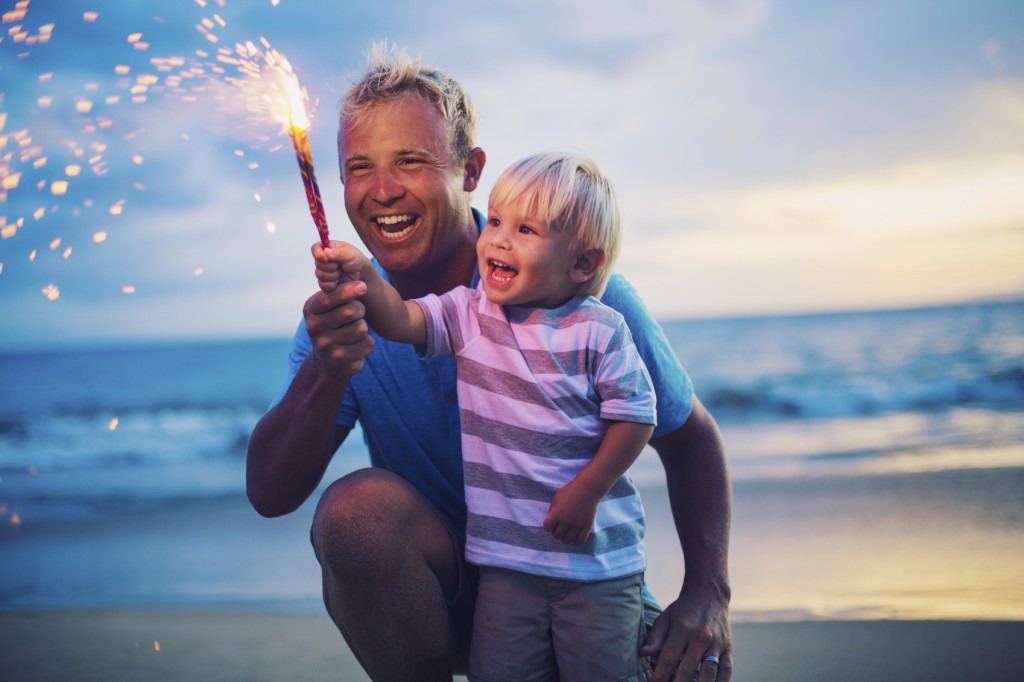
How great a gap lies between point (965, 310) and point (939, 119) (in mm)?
9842

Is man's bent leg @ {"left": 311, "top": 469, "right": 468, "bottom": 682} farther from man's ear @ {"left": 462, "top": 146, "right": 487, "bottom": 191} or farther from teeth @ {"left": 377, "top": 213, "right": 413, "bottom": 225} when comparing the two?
man's ear @ {"left": 462, "top": 146, "right": 487, "bottom": 191}

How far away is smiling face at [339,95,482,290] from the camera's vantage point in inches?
86.6

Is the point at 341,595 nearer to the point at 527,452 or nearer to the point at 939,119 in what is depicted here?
the point at 527,452

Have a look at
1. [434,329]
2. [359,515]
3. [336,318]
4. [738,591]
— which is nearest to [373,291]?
[336,318]

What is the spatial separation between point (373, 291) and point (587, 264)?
1.70ft

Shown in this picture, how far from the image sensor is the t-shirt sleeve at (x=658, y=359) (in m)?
2.12

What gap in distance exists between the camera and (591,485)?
5.76ft

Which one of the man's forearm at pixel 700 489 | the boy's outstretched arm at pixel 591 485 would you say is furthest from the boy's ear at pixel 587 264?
the man's forearm at pixel 700 489

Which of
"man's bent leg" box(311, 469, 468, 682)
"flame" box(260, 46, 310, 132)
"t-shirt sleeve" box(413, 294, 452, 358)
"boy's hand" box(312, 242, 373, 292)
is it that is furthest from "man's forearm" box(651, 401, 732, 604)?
"flame" box(260, 46, 310, 132)

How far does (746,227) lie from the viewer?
47.6 feet

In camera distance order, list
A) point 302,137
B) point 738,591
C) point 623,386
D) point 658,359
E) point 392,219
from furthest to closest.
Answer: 1. point 738,591
2. point 392,219
3. point 658,359
4. point 623,386
5. point 302,137

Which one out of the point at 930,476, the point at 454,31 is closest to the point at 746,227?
the point at 454,31

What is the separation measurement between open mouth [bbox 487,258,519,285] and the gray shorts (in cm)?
62

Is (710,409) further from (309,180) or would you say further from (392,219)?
(309,180)
